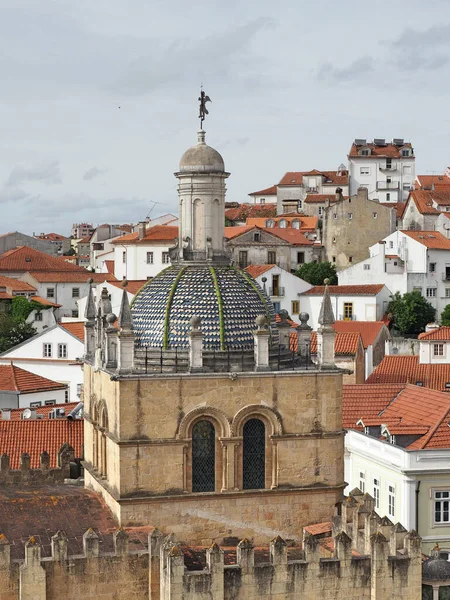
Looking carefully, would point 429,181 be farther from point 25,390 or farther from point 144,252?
point 25,390

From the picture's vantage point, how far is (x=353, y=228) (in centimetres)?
11381

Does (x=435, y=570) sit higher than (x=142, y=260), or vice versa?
(x=142, y=260)

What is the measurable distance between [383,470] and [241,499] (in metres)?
18.9

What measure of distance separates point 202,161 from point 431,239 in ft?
254

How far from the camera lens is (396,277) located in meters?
99.5

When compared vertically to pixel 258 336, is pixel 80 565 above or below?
below

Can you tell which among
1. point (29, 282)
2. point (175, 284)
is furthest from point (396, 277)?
point (175, 284)

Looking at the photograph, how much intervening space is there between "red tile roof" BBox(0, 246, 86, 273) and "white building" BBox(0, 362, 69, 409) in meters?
53.0

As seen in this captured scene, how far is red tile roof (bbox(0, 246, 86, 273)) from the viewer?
11744 cm

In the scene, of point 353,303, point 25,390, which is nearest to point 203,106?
point 25,390

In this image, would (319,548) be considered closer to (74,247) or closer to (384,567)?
(384,567)

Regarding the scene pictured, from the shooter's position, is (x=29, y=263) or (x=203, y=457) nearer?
(x=203, y=457)

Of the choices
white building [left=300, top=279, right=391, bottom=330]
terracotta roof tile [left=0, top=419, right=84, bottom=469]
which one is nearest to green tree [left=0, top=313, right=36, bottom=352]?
white building [left=300, top=279, right=391, bottom=330]

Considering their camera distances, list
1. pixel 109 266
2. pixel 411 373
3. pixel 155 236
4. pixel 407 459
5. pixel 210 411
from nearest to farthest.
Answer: pixel 210 411 → pixel 407 459 → pixel 411 373 → pixel 155 236 → pixel 109 266
